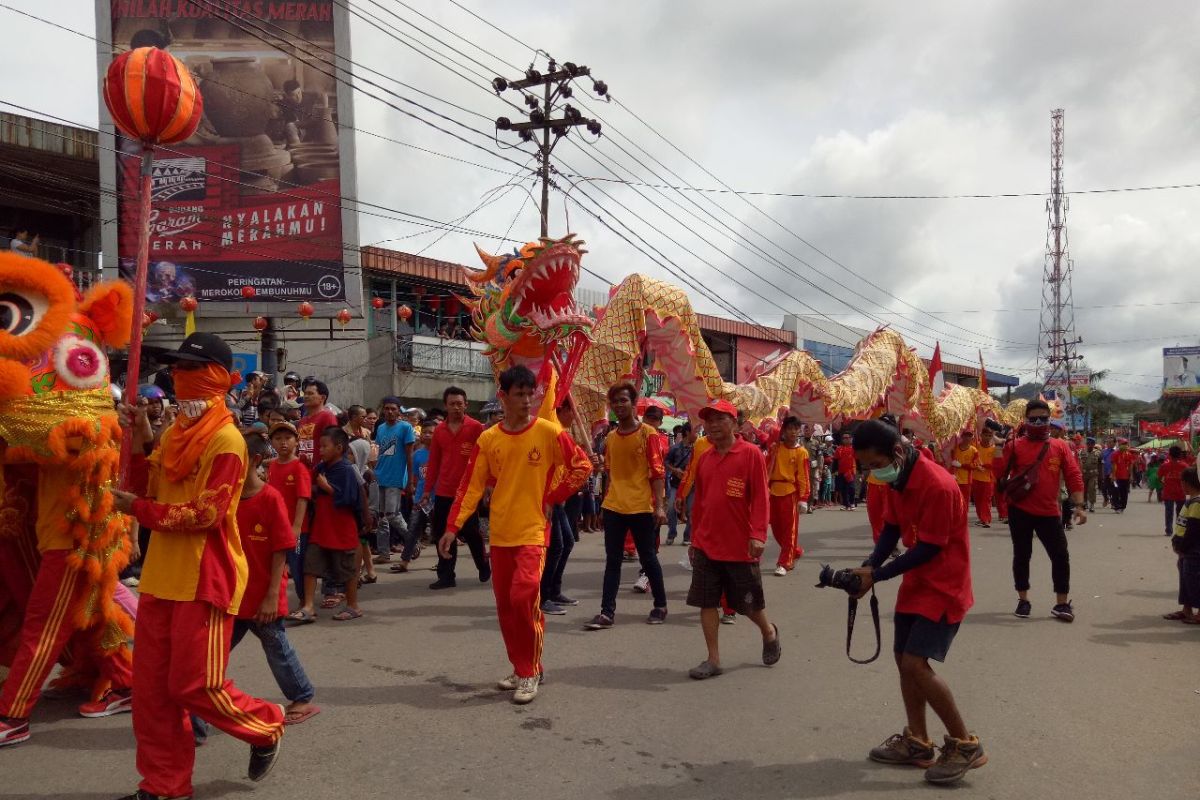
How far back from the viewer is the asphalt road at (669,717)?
3.62 m

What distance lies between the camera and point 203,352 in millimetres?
3373

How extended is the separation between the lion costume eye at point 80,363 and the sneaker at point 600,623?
3.55 m

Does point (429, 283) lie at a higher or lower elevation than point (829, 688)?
higher

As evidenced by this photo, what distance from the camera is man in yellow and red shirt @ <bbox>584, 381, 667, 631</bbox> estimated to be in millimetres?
6695

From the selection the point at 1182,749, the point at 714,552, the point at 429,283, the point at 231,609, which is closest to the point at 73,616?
the point at 231,609

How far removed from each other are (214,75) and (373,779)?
1929 cm

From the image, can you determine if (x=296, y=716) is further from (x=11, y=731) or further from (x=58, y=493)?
(x=58, y=493)

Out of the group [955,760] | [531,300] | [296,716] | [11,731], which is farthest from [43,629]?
[531,300]

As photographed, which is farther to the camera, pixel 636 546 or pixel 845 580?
pixel 636 546

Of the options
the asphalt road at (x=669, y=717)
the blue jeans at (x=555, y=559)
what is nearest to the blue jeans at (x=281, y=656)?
the asphalt road at (x=669, y=717)

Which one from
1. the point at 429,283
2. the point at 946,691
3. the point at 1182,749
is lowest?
the point at 1182,749

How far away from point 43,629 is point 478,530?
406cm

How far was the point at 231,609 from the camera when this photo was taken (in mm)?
3318

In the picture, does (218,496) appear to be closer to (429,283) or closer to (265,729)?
(265,729)
